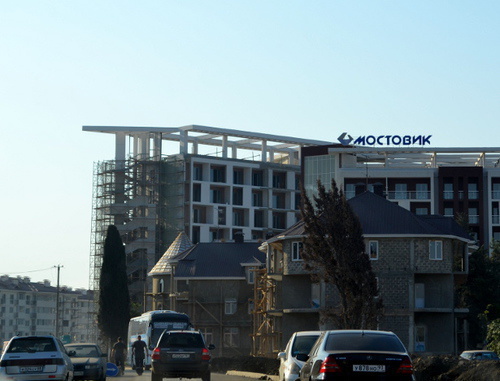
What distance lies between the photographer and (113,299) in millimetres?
92812

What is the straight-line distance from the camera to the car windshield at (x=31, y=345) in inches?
1029

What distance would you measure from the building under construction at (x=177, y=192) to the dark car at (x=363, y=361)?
354ft

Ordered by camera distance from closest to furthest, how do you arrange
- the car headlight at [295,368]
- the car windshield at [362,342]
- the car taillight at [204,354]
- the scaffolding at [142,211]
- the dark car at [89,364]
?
the car windshield at [362,342] → the car headlight at [295,368] → the dark car at [89,364] → the car taillight at [204,354] → the scaffolding at [142,211]

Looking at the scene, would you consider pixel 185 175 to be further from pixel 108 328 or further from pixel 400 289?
pixel 400 289

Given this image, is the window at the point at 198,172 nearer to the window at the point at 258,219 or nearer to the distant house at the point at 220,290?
the window at the point at 258,219

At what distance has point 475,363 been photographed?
26375mm

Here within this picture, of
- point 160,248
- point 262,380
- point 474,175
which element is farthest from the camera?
point 160,248

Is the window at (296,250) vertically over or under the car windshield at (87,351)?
over

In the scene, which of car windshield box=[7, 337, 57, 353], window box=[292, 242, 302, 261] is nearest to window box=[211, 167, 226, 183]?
window box=[292, 242, 302, 261]

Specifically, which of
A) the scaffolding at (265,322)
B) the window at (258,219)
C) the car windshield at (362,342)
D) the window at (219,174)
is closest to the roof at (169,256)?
the scaffolding at (265,322)

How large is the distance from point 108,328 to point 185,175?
139ft

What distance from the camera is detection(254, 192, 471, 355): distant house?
6412cm

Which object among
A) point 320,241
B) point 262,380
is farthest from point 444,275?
point 262,380

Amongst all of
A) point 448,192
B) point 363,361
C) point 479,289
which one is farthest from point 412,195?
point 363,361
